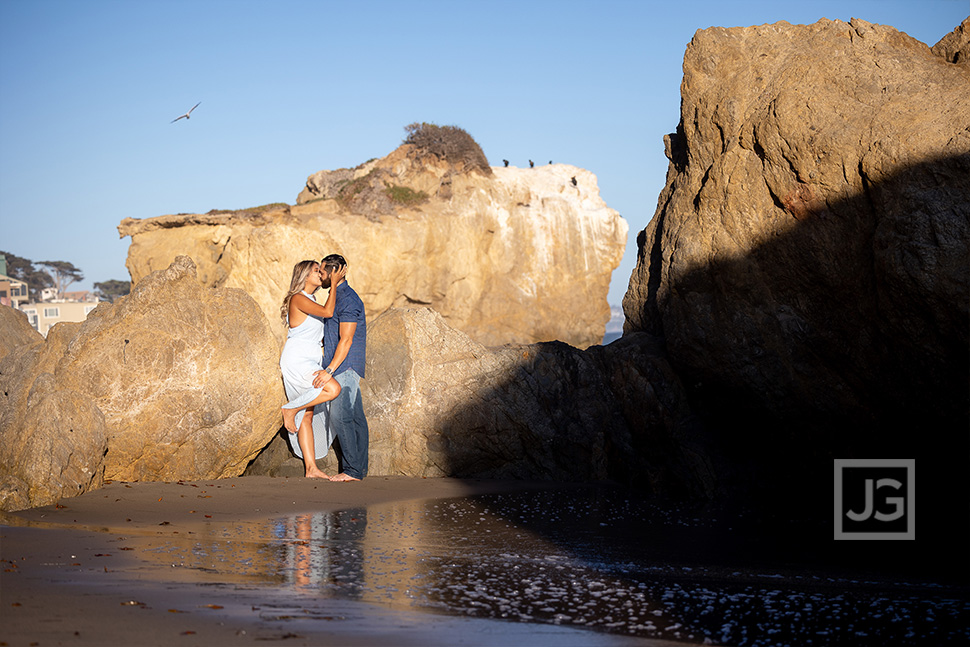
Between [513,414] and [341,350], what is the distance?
1.69 meters

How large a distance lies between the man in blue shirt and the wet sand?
2.18 meters

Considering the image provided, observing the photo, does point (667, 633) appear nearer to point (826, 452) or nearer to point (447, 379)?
point (826, 452)

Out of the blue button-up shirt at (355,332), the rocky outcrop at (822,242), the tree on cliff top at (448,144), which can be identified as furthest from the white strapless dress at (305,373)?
the tree on cliff top at (448,144)

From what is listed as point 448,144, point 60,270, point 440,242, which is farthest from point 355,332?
point 60,270

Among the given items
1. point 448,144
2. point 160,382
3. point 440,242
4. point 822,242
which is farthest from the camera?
point 448,144

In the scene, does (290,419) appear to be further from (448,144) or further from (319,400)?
(448,144)

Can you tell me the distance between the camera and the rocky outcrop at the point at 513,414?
7.91m

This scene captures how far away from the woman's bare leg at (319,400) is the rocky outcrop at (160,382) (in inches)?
3.7

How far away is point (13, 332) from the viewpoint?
9102 millimetres

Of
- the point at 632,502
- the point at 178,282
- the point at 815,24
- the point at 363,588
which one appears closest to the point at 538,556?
the point at 363,588

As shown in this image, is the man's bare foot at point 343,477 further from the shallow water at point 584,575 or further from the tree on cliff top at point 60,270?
the tree on cliff top at point 60,270

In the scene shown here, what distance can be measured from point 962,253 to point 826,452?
216 centimetres

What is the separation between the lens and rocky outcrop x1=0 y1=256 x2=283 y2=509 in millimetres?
6586

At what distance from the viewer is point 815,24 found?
304 inches
